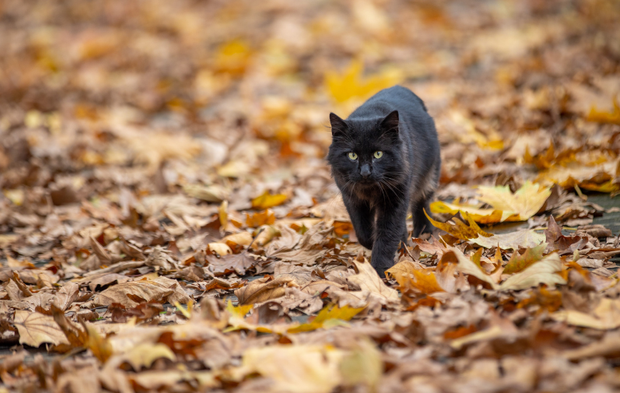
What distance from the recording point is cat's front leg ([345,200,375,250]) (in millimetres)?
3092

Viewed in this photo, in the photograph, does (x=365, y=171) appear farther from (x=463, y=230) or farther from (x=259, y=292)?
(x=259, y=292)

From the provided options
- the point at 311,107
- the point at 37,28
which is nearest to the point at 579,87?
the point at 311,107

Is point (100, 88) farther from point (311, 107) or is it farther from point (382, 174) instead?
point (382, 174)

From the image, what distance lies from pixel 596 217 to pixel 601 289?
3.89 ft

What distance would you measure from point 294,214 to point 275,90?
4727 mm

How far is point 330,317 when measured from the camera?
205 cm

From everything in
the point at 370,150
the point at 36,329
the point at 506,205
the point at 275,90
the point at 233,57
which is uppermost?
the point at 233,57

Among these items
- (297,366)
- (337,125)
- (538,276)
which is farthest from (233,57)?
(297,366)

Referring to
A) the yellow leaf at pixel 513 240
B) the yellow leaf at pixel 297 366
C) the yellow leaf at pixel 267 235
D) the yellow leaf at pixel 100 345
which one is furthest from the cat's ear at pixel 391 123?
the yellow leaf at pixel 100 345

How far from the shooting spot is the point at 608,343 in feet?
5.25

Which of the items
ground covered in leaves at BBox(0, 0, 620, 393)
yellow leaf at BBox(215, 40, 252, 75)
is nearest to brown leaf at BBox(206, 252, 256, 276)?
ground covered in leaves at BBox(0, 0, 620, 393)

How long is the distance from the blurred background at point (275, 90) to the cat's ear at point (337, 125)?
124 centimetres

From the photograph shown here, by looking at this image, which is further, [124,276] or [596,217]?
[596,217]

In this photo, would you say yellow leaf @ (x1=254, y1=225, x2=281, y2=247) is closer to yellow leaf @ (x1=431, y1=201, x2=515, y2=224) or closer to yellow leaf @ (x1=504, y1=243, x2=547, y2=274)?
yellow leaf @ (x1=431, y1=201, x2=515, y2=224)
